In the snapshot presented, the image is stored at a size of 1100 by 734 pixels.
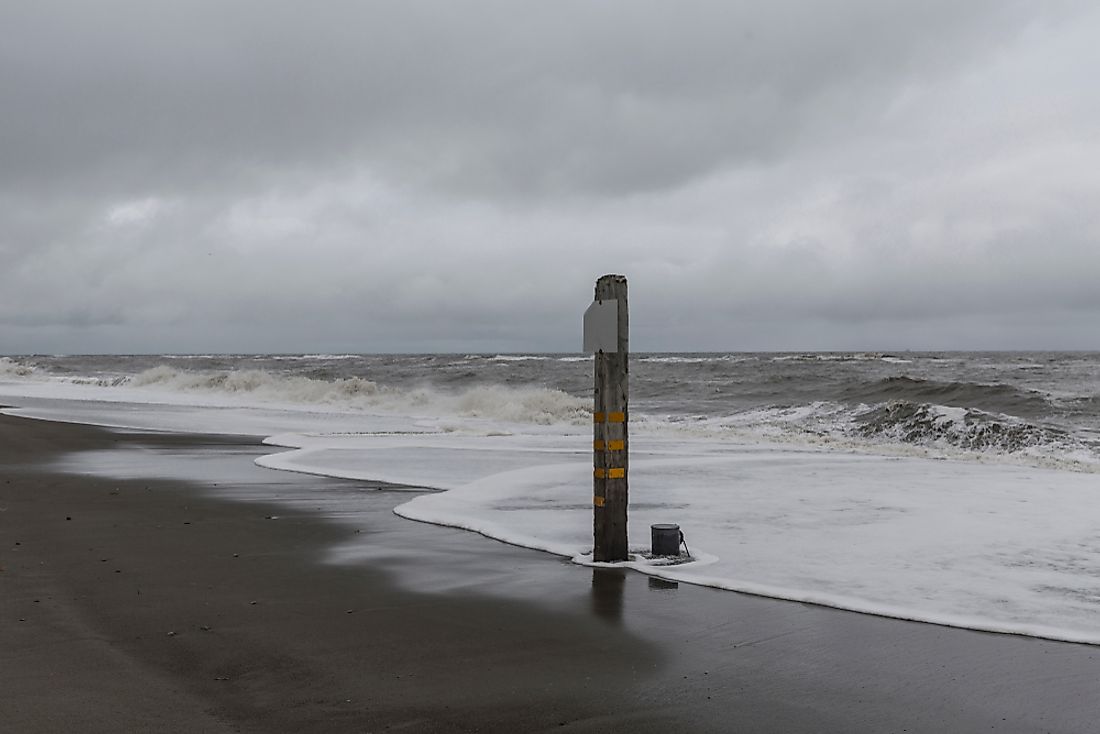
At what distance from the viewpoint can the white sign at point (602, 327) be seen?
780 centimetres

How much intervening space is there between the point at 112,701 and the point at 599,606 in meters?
3.25

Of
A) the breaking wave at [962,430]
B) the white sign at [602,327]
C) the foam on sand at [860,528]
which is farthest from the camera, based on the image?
the breaking wave at [962,430]

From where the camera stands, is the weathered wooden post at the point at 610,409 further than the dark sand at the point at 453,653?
Yes

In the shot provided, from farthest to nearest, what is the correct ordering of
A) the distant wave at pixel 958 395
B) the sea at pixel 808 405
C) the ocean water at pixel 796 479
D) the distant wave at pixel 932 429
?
the distant wave at pixel 958 395 → the sea at pixel 808 405 → the distant wave at pixel 932 429 → the ocean water at pixel 796 479

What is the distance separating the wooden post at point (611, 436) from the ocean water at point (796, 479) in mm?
335

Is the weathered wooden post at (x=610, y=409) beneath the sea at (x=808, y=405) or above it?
above

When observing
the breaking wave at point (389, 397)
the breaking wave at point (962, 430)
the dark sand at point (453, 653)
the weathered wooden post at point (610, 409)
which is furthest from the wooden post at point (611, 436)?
the breaking wave at point (389, 397)

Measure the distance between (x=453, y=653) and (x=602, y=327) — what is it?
3.24m

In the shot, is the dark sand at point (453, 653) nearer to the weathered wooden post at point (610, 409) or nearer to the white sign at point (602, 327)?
the weathered wooden post at point (610, 409)

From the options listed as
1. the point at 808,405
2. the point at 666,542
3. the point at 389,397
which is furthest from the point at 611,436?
the point at 389,397

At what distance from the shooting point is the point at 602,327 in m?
7.87

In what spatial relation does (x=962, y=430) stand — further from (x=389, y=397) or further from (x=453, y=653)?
(x=389, y=397)

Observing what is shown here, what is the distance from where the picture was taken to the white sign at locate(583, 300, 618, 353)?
307 inches

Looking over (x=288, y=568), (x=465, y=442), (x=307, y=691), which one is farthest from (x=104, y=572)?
(x=465, y=442)
